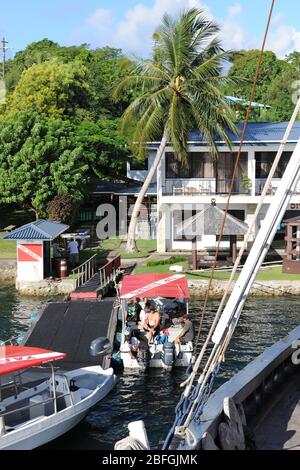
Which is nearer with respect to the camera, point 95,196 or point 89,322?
point 89,322

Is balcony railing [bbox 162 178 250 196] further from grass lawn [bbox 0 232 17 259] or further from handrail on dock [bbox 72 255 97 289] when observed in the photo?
grass lawn [bbox 0 232 17 259]

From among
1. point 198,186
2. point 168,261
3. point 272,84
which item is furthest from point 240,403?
point 272,84

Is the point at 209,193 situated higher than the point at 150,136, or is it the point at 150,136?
the point at 150,136

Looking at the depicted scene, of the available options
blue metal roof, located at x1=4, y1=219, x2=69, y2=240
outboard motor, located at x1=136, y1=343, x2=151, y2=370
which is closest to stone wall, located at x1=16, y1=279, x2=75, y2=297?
blue metal roof, located at x1=4, y1=219, x2=69, y2=240

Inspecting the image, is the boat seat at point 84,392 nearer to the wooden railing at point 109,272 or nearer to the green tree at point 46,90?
the wooden railing at point 109,272

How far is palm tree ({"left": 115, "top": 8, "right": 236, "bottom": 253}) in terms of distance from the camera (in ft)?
134

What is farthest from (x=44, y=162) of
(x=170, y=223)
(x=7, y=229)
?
(x=170, y=223)

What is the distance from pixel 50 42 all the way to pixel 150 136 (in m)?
54.3

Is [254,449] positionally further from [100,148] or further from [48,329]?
[100,148]

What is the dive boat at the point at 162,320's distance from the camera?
2291 cm

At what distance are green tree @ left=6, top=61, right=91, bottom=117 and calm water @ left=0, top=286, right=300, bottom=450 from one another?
1042 inches

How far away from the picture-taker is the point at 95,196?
5928cm

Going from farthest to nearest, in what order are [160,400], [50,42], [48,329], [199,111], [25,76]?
1. [50,42]
2. [25,76]
3. [199,111]
4. [48,329]
5. [160,400]

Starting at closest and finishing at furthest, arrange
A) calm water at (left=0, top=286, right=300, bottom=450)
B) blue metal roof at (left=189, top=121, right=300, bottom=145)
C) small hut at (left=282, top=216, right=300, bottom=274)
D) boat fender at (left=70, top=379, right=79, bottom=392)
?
calm water at (left=0, top=286, right=300, bottom=450) < boat fender at (left=70, top=379, right=79, bottom=392) < small hut at (left=282, top=216, right=300, bottom=274) < blue metal roof at (left=189, top=121, right=300, bottom=145)
